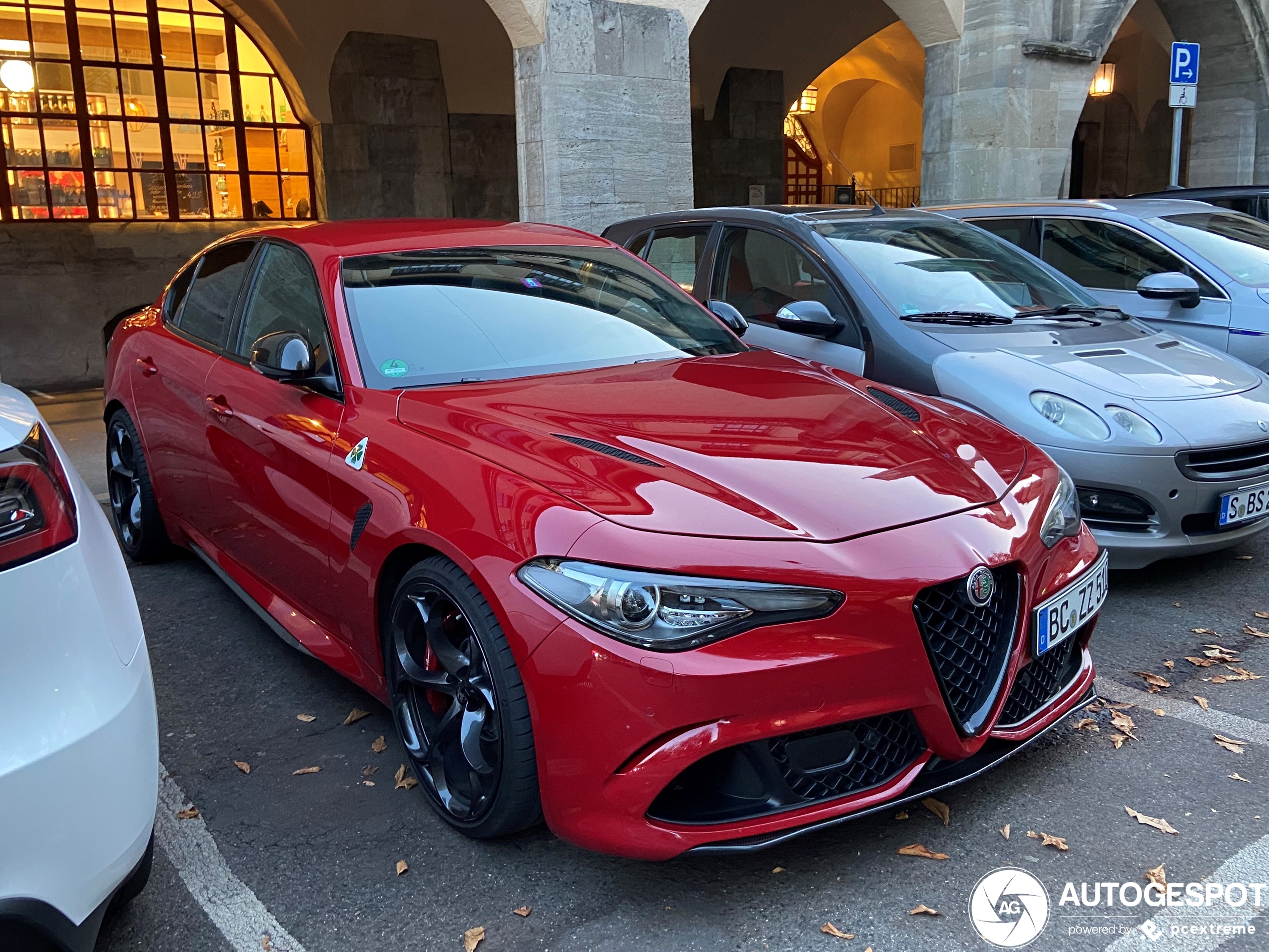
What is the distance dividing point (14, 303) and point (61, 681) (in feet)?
38.3

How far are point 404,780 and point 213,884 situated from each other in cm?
60

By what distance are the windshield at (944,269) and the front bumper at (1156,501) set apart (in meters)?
1.09

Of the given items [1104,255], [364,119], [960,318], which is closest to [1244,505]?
[960,318]

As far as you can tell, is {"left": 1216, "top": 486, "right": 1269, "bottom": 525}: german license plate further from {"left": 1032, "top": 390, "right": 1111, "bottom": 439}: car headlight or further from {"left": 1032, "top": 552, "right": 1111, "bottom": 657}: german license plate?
{"left": 1032, "top": 552, "right": 1111, "bottom": 657}: german license plate

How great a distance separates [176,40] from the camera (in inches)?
485

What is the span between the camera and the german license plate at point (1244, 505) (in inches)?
163

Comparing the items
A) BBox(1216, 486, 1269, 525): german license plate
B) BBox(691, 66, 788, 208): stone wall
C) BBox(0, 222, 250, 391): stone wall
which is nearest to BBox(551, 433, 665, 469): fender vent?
BBox(1216, 486, 1269, 525): german license plate

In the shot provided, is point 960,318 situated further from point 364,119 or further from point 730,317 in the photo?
point 364,119

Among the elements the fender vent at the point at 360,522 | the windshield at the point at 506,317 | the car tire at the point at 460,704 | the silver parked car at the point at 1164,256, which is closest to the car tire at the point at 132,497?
the windshield at the point at 506,317

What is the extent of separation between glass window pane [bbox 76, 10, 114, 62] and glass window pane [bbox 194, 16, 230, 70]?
37.3 inches

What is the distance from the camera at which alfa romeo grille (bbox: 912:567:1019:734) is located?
2.33 meters

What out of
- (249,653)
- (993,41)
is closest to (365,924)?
(249,653)

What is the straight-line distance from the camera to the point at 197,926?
2379 millimetres

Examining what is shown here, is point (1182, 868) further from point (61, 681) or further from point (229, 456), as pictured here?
point (229, 456)
